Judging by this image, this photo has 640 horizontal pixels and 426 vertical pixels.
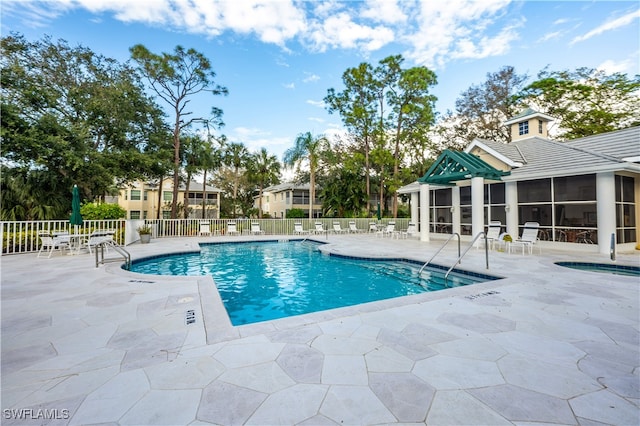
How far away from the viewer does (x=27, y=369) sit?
2.41 m

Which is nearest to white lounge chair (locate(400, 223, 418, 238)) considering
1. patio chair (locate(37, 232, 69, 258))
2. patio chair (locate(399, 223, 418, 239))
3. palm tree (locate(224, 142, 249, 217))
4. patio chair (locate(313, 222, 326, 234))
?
patio chair (locate(399, 223, 418, 239))

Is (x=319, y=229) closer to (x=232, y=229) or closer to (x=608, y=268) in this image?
(x=232, y=229)

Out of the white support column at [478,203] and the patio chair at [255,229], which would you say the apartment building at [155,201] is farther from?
the white support column at [478,203]

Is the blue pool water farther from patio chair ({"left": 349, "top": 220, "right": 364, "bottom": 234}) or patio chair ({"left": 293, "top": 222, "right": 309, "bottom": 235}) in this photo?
patio chair ({"left": 349, "top": 220, "right": 364, "bottom": 234})

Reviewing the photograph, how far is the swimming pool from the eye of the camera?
→ 6.75m

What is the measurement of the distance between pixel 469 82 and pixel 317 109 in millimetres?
13385

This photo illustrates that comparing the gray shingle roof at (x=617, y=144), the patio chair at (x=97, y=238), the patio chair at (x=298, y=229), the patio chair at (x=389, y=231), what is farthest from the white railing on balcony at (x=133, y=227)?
the gray shingle roof at (x=617, y=144)

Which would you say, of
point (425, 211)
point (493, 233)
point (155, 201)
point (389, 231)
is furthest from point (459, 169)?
point (155, 201)

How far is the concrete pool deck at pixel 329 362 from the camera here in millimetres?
1861

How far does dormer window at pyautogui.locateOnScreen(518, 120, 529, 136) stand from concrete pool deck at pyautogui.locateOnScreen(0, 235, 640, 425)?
495 inches

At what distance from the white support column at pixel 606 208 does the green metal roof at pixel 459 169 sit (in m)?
2.84

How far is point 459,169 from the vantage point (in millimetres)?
12297

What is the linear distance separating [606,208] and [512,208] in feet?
9.34

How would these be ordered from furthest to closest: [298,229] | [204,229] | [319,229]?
[319,229] → [298,229] → [204,229]
